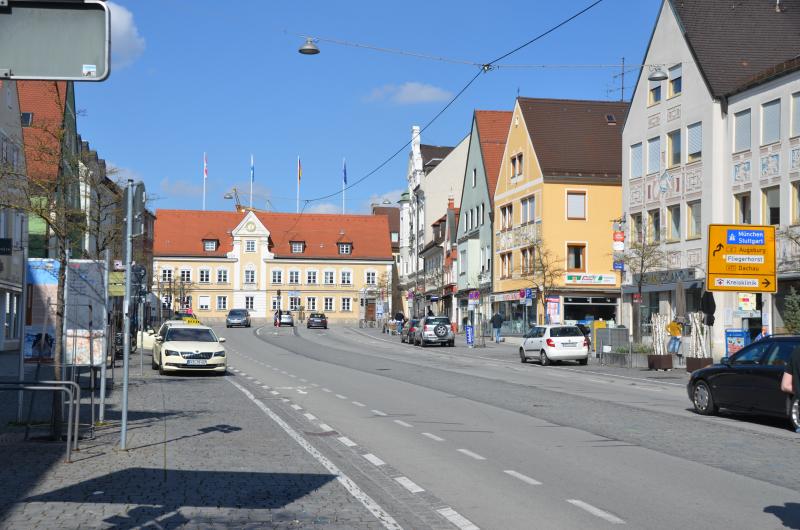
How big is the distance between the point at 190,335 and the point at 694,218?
21886 mm

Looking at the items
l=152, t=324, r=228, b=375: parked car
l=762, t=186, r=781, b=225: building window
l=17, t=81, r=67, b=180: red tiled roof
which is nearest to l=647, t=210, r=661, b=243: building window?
l=762, t=186, r=781, b=225: building window

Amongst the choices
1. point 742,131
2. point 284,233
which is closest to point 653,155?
point 742,131

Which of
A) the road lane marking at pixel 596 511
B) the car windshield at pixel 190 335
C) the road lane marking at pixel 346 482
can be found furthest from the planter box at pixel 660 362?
the road lane marking at pixel 596 511

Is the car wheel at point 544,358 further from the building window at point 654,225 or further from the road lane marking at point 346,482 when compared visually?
the road lane marking at point 346,482

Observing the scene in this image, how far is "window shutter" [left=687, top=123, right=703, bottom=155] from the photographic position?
39938 millimetres

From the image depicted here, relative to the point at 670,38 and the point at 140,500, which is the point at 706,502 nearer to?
the point at 140,500

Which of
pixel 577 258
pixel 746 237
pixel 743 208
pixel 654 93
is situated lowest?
pixel 746 237

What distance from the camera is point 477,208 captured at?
236 feet

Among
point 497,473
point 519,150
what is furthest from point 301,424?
point 519,150

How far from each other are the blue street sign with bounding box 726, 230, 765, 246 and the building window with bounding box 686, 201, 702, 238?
432 inches

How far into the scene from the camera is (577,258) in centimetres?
5738

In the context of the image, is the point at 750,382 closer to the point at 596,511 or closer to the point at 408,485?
the point at 408,485

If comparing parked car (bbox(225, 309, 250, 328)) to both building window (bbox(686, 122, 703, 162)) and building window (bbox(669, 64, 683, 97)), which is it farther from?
building window (bbox(686, 122, 703, 162))

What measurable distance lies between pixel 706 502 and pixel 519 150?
52677 millimetres
